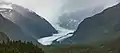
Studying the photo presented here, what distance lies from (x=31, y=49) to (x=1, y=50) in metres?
23.8

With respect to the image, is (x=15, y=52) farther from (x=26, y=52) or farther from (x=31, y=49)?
(x=31, y=49)

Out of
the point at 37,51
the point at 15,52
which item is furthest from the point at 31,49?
the point at 15,52

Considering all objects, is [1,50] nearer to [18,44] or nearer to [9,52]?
[9,52]

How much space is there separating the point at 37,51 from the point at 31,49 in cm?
218

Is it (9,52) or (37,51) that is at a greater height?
(37,51)

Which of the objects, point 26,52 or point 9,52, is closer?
point 9,52

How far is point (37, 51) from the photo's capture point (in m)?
101

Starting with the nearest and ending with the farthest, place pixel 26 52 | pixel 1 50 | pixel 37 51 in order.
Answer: pixel 1 50 < pixel 26 52 < pixel 37 51

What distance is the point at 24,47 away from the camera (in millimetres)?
101250

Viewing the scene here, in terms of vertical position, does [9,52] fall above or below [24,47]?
below

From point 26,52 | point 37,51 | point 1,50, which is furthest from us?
point 37,51

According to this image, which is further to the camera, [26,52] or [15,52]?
[26,52]

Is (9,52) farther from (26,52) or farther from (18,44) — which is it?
(18,44)

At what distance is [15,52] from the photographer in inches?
3174
